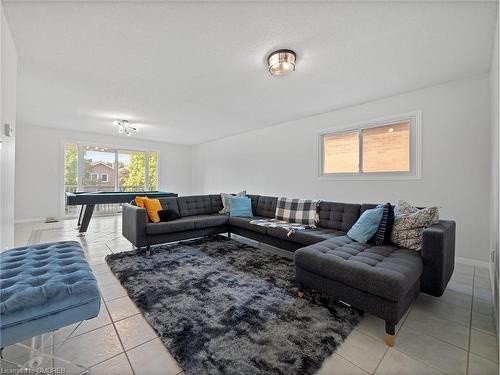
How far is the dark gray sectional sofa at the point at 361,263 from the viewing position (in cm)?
144

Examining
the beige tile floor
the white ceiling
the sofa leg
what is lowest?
the beige tile floor

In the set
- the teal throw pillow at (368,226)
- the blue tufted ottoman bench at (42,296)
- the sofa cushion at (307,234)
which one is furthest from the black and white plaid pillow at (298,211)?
the blue tufted ottoman bench at (42,296)

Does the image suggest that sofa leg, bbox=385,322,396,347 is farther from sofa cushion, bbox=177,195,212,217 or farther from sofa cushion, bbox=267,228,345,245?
sofa cushion, bbox=177,195,212,217

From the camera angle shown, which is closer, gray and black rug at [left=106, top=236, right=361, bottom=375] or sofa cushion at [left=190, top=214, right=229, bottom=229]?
gray and black rug at [left=106, top=236, right=361, bottom=375]

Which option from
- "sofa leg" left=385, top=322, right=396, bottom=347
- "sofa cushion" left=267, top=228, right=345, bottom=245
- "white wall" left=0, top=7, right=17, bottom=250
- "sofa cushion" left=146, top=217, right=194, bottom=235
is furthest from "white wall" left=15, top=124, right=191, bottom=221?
"sofa leg" left=385, top=322, right=396, bottom=347

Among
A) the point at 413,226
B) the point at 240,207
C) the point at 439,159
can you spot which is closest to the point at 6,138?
the point at 240,207

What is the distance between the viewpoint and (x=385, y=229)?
2.15m

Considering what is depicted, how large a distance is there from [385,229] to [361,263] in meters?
0.73

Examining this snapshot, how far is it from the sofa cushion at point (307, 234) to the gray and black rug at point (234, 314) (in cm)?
33

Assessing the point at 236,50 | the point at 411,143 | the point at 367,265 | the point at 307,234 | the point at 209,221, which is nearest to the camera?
the point at 367,265

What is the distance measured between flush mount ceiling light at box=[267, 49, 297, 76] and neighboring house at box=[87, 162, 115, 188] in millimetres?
6060

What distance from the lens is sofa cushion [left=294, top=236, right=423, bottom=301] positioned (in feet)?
4.67

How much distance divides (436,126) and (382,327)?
9.33 feet

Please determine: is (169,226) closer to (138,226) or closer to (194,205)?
(138,226)
